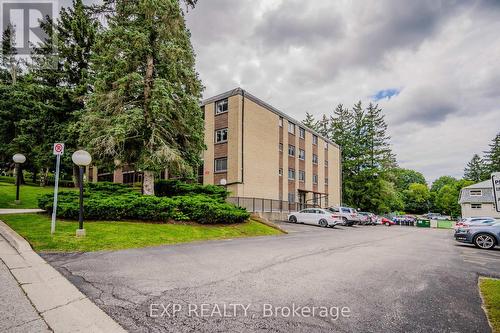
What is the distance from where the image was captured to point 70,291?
460 cm

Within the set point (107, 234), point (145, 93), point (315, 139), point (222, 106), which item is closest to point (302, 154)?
point (315, 139)

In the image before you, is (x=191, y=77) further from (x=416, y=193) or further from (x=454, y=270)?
(x=416, y=193)

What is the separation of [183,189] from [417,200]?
10327 centimetres

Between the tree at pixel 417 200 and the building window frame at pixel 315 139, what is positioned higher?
the building window frame at pixel 315 139

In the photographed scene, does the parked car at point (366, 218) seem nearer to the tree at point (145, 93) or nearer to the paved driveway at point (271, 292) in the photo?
the tree at point (145, 93)

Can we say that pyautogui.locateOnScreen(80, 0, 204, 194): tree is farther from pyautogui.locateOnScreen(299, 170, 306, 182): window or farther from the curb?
pyautogui.locateOnScreen(299, 170, 306, 182): window

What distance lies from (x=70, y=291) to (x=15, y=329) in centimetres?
138

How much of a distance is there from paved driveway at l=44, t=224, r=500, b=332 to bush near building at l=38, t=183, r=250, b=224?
15.8 ft

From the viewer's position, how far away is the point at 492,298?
5.12 metres

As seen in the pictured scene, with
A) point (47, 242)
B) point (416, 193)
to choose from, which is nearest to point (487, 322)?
point (47, 242)

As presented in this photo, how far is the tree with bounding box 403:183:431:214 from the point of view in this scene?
9857cm

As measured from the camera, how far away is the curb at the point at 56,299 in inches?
135

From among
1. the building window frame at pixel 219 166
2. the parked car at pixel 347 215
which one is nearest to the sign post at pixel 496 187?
the building window frame at pixel 219 166

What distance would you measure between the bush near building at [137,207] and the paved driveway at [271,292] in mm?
4830
